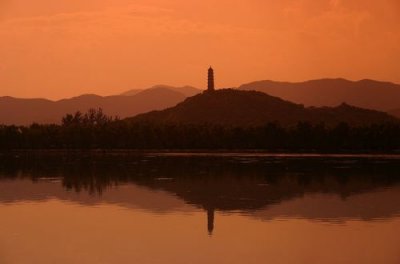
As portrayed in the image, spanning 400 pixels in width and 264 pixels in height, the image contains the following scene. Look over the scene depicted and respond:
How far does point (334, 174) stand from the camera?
41.8m

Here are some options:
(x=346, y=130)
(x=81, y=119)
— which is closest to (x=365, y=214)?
(x=346, y=130)

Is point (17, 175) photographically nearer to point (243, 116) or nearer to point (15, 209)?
point (15, 209)

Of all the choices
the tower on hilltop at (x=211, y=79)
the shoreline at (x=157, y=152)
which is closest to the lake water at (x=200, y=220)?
the shoreline at (x=157, y=152)

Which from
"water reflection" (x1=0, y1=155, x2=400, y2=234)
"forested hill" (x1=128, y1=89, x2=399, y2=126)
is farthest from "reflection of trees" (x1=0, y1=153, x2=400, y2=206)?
"forested hill" (x1=128, y1=89, x2=399, y2=126)

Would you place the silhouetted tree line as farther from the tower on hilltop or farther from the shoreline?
the tower on hilltop

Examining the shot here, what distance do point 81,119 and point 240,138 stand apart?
40625 millimetres

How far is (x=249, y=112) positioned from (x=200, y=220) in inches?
4157

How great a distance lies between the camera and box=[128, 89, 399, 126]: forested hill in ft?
397

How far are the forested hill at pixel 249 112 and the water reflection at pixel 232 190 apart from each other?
74.2 metres

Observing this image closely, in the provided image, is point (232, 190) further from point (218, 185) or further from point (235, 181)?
point (235, 181)

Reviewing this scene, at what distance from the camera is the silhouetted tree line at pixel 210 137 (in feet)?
257

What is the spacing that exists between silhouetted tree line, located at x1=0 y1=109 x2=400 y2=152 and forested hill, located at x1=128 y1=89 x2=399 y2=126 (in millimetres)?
27660

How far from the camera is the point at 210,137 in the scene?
283ft

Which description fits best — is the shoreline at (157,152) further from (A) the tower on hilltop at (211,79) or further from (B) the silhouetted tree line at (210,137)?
(A) the tower on hilltop at (211,79)
